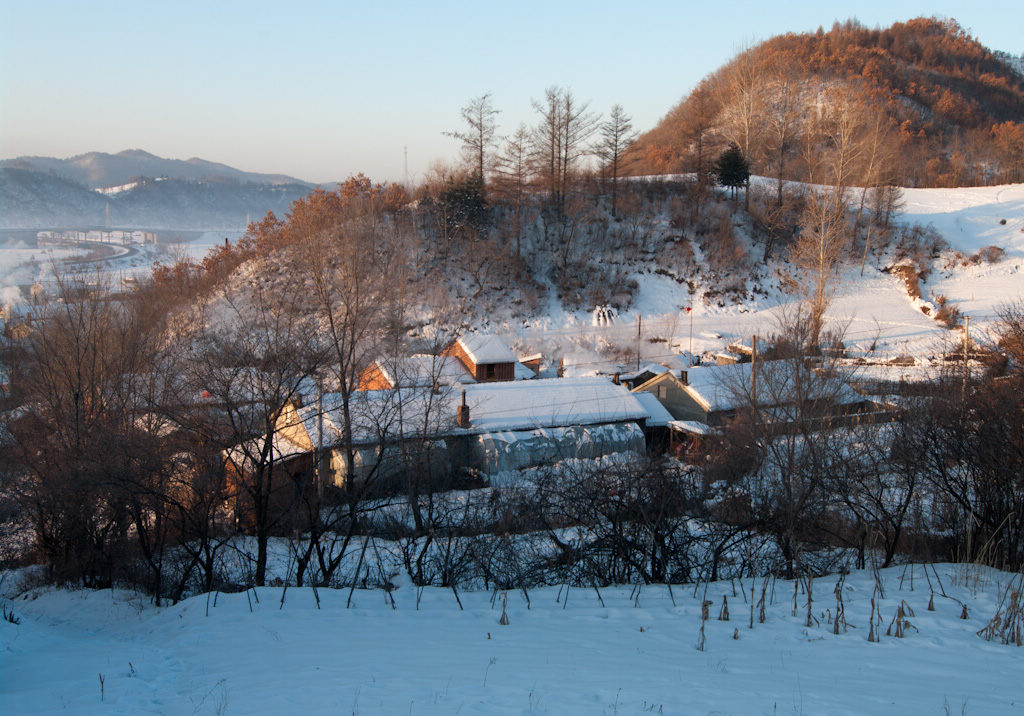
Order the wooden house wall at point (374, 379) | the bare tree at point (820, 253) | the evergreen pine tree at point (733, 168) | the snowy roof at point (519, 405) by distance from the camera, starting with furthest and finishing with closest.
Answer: the evergreen pine tree at point (733, 168), the bare tree at point (820, 253), the wooden house wall at point (374, 379), the snowy roof at point (519, 405)

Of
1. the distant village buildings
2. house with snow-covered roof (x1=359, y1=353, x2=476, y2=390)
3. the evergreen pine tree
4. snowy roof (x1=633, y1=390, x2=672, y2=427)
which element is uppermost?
the evergreen pine tree

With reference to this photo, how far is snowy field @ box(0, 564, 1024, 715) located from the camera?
13.3ft

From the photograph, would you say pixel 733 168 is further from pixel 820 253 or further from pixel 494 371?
pixel 494 371

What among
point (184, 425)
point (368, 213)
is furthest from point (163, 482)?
point (368, 213)

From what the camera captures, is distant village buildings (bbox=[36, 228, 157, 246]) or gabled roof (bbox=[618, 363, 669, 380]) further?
distant village buildings (bbox=[36, 228, 157, 246])

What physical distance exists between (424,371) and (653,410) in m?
8.46

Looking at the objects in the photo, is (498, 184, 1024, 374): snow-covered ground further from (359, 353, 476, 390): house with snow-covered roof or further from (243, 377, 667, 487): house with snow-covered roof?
(243, 377, 667, 487): house with snow-covered roof

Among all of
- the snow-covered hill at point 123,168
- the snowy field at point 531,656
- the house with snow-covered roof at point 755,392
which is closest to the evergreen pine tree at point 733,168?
the house with snow-covered roof at point 755,392

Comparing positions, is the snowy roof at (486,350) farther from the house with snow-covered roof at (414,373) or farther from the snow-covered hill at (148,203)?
the snow-covered hill at (148,203)

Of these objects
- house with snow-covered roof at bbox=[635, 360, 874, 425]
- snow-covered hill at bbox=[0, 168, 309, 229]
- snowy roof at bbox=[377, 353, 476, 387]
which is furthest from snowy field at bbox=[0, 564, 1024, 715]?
snow-covered hill at bbox=[0, 168, 309, 229]

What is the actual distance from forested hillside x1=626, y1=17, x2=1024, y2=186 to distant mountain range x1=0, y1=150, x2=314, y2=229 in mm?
40676

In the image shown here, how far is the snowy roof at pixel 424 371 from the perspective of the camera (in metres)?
20.8

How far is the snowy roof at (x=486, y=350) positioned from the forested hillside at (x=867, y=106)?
23171 mm

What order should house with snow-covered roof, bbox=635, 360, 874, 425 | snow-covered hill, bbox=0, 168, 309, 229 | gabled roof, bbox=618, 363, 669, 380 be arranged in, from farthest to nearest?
snow-covered hill, bbox=0, 168, 309, 229 → gabled roof, bbox=618, 363, 669, 380 → house with snow-covered roof, bbox=635, 360, 874, 425
